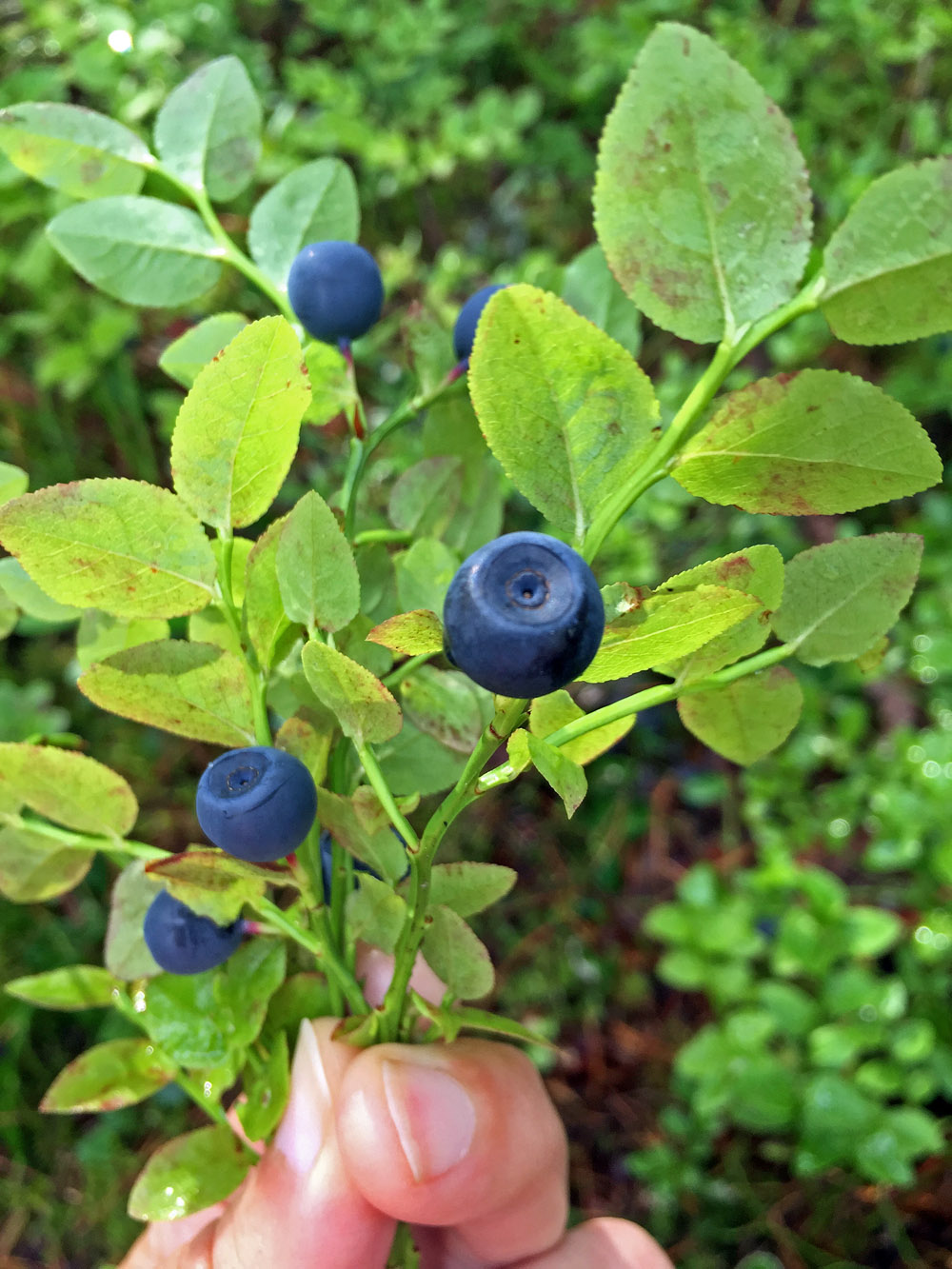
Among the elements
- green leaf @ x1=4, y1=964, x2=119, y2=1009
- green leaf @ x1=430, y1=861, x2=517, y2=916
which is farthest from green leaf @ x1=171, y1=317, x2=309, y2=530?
green leaf @ x1=4, y1=964, x2=119, y2=1009

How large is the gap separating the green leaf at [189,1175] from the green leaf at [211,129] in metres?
0.72

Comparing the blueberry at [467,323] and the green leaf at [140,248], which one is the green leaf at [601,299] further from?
the green leaf at [140,248]

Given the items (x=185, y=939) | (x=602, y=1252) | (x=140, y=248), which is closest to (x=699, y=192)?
(x=140, y=248)

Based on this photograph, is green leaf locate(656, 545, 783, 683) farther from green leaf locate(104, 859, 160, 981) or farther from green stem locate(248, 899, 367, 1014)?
green leaf locate(104, 859, 160, 981)

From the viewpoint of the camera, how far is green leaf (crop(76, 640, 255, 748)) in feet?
1.69

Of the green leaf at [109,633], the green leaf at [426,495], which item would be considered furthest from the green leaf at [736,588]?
the green leaf at [109,633]

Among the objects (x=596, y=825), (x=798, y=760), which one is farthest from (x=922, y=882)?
(x=596, y=825)

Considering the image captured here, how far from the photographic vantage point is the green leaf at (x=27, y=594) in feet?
2.05

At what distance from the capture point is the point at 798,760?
2178 mm

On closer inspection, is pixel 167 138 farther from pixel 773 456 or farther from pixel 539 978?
pixel 539 978

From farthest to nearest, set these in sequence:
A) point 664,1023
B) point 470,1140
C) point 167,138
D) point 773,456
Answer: point 664,1023 → point 470,1140 → point 167,138 → point 773,456

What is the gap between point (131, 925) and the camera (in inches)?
28.0

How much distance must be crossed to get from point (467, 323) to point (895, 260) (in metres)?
0.31

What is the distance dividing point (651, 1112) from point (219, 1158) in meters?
1.57
